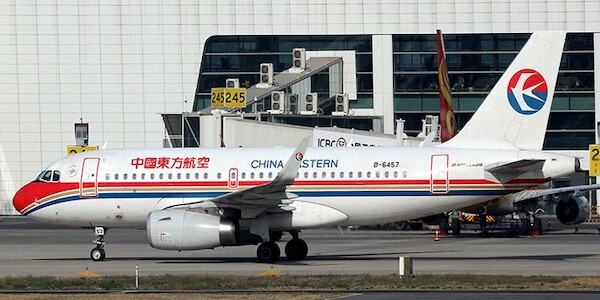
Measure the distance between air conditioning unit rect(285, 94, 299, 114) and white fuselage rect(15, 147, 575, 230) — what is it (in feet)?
132

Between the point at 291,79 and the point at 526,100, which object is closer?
the point at 526,100

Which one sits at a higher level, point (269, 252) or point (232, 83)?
point (232, 83)

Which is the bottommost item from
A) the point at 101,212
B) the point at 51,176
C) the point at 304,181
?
the point at 101,212

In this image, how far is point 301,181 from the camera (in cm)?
3722

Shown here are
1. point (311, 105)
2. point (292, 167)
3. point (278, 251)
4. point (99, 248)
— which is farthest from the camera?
point (311, 105)

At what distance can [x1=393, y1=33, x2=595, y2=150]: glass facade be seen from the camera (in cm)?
8625

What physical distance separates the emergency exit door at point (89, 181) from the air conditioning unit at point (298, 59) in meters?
46.3

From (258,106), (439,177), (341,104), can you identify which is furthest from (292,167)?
(341,104)

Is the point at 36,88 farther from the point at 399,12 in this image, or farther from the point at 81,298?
the point at 81,298

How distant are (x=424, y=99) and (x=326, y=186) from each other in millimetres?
52005

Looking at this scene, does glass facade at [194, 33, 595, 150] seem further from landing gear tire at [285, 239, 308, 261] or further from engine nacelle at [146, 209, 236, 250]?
engine nacelle at [146, 209, 236, 250]

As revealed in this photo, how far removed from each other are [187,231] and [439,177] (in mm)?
7573

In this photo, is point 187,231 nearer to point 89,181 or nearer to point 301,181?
point 301,181

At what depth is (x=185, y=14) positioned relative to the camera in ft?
283
